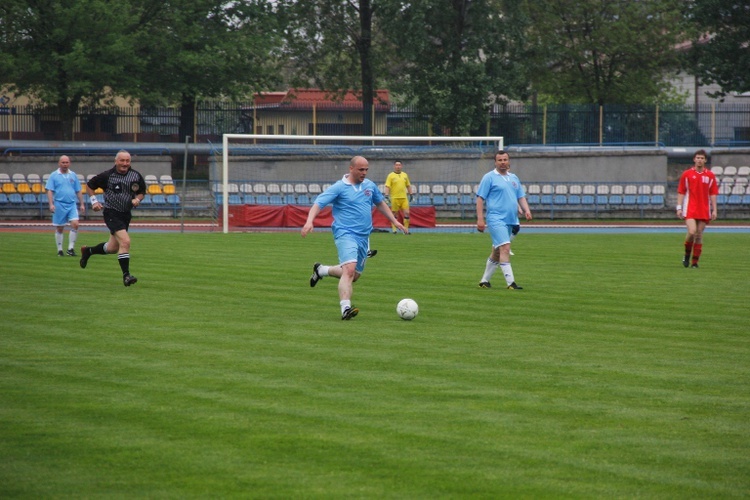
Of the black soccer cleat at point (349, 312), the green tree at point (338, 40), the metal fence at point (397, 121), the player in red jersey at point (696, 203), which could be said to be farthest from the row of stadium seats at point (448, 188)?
the black soccer cleat at point (349, 312)

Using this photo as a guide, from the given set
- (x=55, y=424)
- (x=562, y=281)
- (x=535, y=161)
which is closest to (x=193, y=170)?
(x=535, y=161)

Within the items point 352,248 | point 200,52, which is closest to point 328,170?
point 200,52

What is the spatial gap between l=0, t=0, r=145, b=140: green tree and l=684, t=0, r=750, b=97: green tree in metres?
24.6

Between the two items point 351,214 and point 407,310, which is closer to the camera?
point 407,310

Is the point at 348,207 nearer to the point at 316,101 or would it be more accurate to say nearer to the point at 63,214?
the point at 63,214

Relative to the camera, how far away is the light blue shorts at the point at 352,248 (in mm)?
11734

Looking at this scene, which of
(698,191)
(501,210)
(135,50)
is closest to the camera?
(501,210)

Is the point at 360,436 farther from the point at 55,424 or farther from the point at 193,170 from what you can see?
the point at 193,170

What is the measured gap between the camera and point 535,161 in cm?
4006

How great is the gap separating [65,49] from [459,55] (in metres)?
16.8

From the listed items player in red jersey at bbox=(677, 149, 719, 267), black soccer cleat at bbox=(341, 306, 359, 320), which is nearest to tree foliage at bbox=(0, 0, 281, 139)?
player in red jersey at bbox=(677, 149, 719, 267)

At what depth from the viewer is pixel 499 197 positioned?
15.1 metres

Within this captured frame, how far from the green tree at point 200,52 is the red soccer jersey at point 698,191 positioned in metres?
28.4

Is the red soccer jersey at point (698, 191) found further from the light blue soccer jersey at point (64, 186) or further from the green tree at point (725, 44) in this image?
the green tree at point (725, 44)
